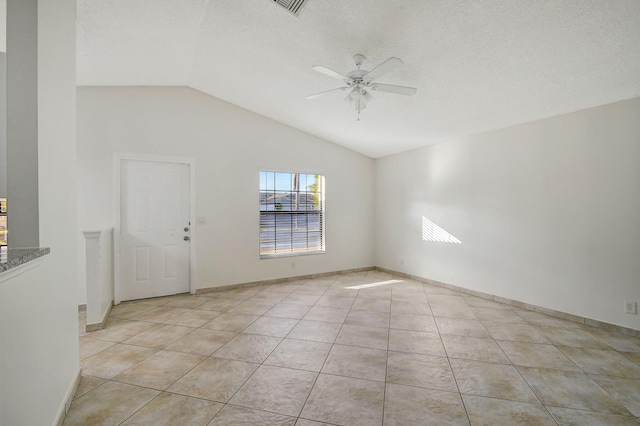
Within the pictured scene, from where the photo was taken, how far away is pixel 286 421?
1724 mm

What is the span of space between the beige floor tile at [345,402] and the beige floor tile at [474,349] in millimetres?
957

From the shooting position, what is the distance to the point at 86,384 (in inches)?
82.6

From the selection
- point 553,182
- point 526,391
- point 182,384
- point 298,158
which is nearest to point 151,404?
point 182,384

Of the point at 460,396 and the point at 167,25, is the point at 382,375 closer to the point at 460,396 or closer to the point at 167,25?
the point at 460,396

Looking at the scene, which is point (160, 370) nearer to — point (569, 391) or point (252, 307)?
point (252, 307)

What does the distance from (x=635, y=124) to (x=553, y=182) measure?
2.85 feet

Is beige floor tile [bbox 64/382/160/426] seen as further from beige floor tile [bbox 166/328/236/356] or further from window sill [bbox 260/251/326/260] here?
window sill [bbox 260/251/326/260]

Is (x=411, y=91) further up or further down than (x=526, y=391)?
further up

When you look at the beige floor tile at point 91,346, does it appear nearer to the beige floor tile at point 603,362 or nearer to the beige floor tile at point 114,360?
the beige floor tile at point 114,360

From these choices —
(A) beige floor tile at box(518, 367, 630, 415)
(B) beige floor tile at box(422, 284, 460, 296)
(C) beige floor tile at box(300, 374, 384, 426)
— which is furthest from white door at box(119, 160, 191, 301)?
(A) beige floor tile at box(518, 367, 630, 415)

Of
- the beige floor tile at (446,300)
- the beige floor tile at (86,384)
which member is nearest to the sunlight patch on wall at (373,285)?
the beige floor tile at (446,300)

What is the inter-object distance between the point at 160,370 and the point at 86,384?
19.1 inches

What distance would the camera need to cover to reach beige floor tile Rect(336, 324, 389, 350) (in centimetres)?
274

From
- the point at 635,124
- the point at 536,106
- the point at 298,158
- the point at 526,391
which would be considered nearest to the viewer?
the point at 526,391
